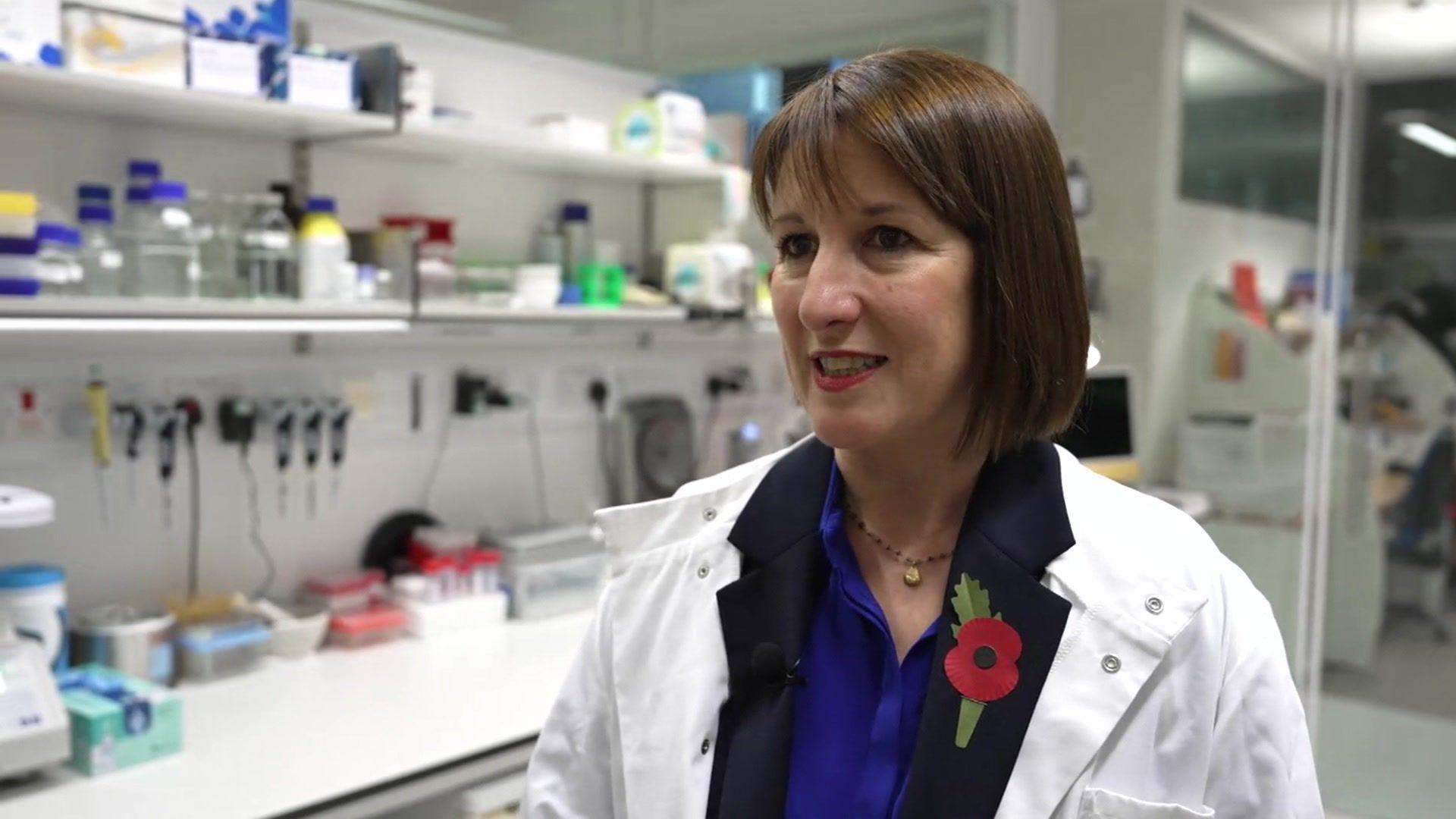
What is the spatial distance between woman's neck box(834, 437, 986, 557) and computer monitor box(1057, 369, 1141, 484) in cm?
261

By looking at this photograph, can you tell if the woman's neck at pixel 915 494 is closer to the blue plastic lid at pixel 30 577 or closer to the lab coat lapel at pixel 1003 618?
the lab coat lapel at pixel 1003 618

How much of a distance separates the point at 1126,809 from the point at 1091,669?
0.12 m

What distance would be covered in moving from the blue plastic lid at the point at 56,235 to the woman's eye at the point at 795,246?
4.46 feet

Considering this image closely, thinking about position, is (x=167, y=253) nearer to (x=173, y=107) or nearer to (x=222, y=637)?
(x=173, y=107)

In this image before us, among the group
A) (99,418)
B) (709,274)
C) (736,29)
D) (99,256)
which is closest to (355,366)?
(99,418)

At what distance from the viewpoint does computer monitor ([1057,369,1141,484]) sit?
144 inches

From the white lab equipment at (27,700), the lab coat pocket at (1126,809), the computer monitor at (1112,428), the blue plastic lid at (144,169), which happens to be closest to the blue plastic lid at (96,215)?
the blue plastic lid at (144,169)

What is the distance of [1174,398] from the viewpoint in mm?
3896

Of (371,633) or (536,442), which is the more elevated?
(536,442)

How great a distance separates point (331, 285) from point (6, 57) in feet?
2.10

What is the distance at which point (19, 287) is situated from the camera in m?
1.78

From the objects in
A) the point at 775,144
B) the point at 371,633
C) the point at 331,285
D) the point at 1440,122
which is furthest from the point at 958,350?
the point at 1440,122

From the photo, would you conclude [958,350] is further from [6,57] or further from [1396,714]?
[1396,714]

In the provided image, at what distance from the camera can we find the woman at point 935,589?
3.31 ft
